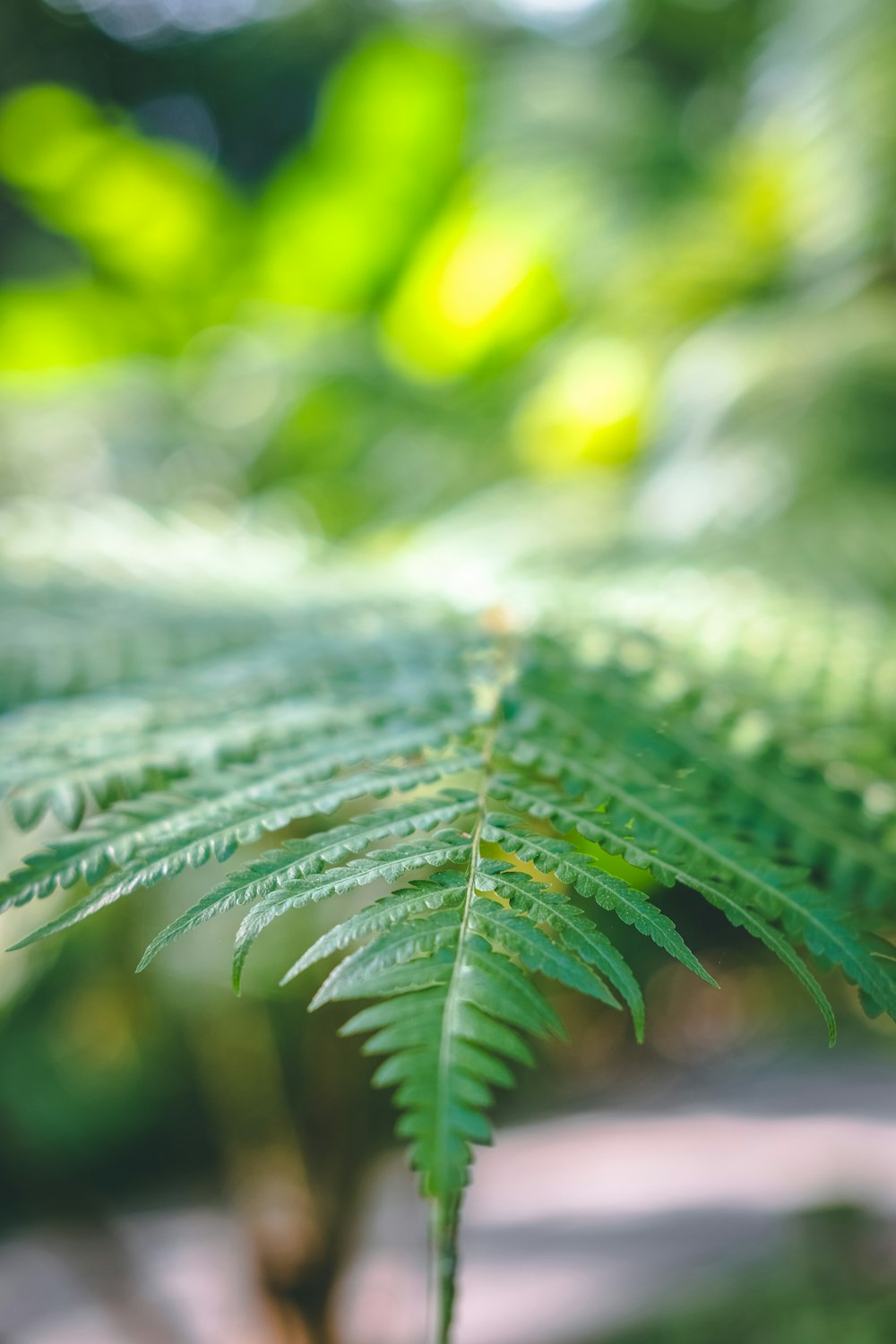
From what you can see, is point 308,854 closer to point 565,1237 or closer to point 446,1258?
point 446,1258

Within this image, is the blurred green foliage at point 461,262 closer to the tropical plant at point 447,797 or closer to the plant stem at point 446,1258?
the tropical plant at point 447,797

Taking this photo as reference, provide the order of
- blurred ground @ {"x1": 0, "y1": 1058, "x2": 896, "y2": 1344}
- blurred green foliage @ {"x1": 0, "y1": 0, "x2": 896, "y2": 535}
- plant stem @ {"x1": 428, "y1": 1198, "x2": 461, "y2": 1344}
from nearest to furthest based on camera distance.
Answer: plant stem @ {"x1": 428, "y1": 1198, "x2": 461, "y2": 1344}
blurred green foliage @ {"x1": 0, "y1": 0, "x2": 896, "y2": 535}
blurred ground @ {"x1": 0, "y1": 1058, "x2": 896, "y2": 1344}

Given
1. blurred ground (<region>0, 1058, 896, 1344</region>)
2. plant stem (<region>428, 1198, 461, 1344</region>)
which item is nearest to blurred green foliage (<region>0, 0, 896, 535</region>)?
plant stem (<region>428, 1198, 461, 1344</region>)

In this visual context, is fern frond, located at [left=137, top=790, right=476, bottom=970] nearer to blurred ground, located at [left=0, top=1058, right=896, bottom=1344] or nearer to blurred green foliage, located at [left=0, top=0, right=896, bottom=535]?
blurred green foliage, located at [left=0, top=0, right=896, bottom=535]

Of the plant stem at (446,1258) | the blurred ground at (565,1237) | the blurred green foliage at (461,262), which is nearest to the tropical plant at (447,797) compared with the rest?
the plant stem at (446,1258)

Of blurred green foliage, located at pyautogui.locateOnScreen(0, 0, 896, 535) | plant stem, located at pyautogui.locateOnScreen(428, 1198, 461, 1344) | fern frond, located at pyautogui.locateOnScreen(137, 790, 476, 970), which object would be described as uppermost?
blurred green foliage, located at pyautogui.locateOnScreen(0, 0, 896, 535)

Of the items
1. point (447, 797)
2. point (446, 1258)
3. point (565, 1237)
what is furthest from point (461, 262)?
point (565, 1237)

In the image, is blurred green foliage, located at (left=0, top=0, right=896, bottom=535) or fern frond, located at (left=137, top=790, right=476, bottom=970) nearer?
fern frond, located at (left=137, top=790, right=476, bottom=970)

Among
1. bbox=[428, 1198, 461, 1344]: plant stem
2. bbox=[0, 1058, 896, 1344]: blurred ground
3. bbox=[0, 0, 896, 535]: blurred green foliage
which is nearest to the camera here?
bbox=[428, 1198, 461, 1344]: plant stem

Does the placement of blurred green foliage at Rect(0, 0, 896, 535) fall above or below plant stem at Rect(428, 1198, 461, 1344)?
above
